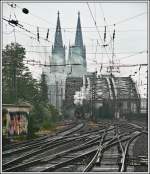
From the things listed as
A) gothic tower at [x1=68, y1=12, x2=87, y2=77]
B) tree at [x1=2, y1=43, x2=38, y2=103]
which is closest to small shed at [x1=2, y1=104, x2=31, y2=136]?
tree at [x1=2, y1=43, x2=38, y2=103]

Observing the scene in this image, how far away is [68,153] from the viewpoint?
1392cm

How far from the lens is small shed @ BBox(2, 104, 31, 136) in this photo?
1622 cm

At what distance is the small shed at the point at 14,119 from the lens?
16.2 meters

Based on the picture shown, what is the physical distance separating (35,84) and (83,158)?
16.1 meters

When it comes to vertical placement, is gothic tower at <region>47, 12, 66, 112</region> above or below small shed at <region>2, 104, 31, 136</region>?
above

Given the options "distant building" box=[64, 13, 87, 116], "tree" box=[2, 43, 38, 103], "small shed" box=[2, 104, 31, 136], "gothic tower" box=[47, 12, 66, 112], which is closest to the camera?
"small shed" box=[2, 104, 31, 136]

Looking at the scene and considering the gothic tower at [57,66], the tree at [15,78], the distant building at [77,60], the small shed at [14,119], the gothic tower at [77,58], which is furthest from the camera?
the tree at [15,78]

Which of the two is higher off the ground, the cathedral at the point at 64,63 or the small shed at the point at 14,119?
the cathedral at the point at 64,63

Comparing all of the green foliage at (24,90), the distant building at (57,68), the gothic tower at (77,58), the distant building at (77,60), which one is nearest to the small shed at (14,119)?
the green foliage at (24,90)

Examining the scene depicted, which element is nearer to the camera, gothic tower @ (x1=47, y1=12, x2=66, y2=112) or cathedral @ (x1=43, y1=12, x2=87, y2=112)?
gothic tower @ (x1=47, y1=12, x2=66, y2=112)

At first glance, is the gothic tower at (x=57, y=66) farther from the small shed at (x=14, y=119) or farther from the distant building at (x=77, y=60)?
the small shed at (x=14, y=119)

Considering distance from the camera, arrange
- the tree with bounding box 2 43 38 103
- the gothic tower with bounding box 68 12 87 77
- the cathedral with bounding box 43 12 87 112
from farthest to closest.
A: the tree with bounding box 2 43 38 103 < the gothic tower with bounding box 68 12 87 77 < the cathedral with bounding box 43 12 87 112

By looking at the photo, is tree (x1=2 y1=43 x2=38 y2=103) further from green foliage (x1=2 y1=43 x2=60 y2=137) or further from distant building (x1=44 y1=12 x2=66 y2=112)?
distant building (x1=44 y1=12 x2=66 y2=112)

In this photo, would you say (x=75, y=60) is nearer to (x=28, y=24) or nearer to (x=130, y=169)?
(x=28, y=24)
